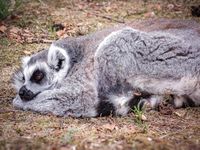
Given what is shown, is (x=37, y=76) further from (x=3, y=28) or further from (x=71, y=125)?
(x=3, y=28)

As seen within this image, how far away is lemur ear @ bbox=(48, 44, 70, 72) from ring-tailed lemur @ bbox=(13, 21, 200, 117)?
14 mm

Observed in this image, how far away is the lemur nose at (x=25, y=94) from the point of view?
636cm

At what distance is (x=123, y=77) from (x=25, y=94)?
1.38 meters

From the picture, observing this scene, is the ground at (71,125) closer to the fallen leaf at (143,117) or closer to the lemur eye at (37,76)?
the fallen leaf at (143,117)

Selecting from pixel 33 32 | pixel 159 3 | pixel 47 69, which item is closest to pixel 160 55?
pixel 47 69

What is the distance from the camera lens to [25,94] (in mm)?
6359

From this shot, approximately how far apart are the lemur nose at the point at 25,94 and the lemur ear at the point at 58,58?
0.51 metres

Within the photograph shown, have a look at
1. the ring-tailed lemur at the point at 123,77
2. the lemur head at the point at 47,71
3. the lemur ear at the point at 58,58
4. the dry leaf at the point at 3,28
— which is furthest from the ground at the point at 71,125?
the lemur ear at the point at 58,58

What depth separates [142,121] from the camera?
591 centimetres

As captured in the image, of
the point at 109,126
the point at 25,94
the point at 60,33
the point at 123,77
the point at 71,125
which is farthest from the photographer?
the point at 60,33

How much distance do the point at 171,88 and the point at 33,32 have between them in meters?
4.00

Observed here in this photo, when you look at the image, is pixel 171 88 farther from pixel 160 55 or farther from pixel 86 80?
pixel 86 80

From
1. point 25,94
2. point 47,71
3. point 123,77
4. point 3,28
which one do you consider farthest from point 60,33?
point 123,77

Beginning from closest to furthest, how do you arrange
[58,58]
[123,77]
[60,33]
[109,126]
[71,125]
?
[109,126], [71,125], [123,77], [58,58], [60,33]
